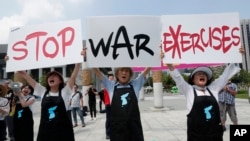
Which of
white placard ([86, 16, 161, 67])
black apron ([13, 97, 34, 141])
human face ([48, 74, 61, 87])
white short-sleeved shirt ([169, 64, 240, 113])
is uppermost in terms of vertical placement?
white placard ([86, 16, 161, 67])

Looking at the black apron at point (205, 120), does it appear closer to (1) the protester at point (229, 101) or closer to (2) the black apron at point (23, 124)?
(2) the black apron at point (23, 124)

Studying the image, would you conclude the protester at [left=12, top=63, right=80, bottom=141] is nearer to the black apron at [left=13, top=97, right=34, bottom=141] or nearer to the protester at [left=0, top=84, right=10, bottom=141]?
the black apron at [left=13, top=97, right=34, bottom=141]

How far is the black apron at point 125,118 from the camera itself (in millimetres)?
3594

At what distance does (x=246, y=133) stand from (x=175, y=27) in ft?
6.15

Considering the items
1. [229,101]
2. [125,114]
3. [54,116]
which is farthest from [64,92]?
[229,101]

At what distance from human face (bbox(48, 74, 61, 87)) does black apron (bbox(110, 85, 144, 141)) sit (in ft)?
2.66

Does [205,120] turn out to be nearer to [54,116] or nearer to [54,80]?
[54,116]

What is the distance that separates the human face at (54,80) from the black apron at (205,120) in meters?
1.76

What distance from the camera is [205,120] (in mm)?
3557

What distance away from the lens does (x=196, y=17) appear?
14.0 ft

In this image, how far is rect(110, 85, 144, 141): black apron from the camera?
141 inches

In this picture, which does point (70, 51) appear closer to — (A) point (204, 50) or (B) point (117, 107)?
(B) point (117, 107)

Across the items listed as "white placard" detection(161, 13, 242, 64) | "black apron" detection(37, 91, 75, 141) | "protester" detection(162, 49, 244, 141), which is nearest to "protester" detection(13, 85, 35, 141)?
"black apron" detection(37, 91, 75, 141)

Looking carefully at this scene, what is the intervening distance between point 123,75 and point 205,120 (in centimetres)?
115
